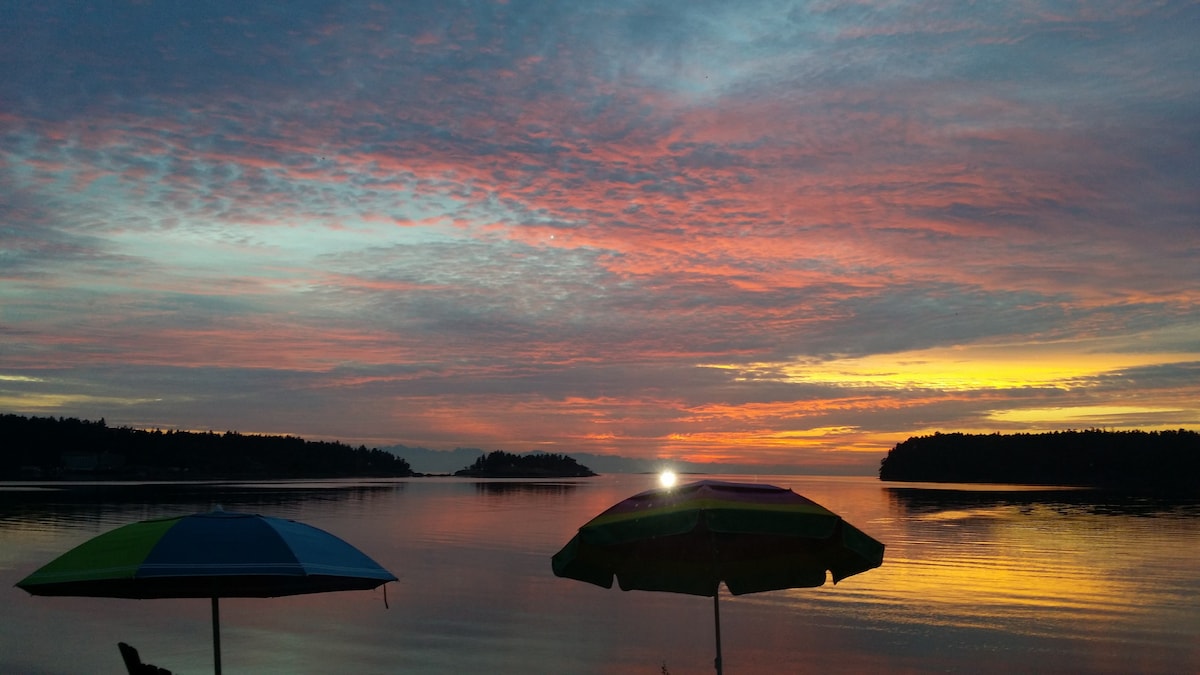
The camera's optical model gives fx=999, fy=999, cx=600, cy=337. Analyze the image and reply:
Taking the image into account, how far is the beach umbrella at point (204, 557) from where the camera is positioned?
Answer: 8438 millimetres

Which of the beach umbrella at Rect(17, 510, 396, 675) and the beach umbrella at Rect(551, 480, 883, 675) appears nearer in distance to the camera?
the beach umbrella at Rect(17, 510, 396, 675)

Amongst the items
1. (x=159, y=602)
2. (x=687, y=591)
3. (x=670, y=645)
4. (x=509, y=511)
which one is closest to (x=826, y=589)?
(x=670, y=645)

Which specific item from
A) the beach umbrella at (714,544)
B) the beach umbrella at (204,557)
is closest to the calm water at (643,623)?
the beach umbrella at (714,544)

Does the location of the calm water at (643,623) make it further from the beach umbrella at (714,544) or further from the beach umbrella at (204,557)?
the beach umbrella at (204,557)

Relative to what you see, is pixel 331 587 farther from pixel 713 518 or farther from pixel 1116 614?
pixel 1116 614

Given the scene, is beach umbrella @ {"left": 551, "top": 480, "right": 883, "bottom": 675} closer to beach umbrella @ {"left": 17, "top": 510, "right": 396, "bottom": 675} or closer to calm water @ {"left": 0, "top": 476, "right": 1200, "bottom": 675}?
beach umbrella @ {"left": 17, "top": 510, "right": 396, "bottom": 675}

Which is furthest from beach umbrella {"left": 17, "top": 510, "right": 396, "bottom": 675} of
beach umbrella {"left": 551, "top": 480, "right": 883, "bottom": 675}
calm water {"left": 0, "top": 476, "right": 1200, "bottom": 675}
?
calm water {"left": 0, "top": 476, "right": 1200, "bottom": 675}

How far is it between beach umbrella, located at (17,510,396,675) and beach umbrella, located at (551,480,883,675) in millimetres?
2357

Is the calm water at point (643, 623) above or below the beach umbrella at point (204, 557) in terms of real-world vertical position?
below

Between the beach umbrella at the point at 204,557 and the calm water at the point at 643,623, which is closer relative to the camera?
the beach umbrella at the point at 204,557

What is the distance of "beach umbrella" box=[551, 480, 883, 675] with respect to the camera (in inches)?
360

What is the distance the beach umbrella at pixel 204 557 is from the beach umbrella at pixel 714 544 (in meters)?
2.36

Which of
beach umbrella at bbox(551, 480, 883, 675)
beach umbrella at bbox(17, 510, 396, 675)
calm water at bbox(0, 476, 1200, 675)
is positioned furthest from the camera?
calm water at bbox(0, 476, 1200, 675)

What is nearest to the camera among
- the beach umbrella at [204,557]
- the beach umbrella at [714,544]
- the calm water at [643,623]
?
the beach umbrella at [204,557]
